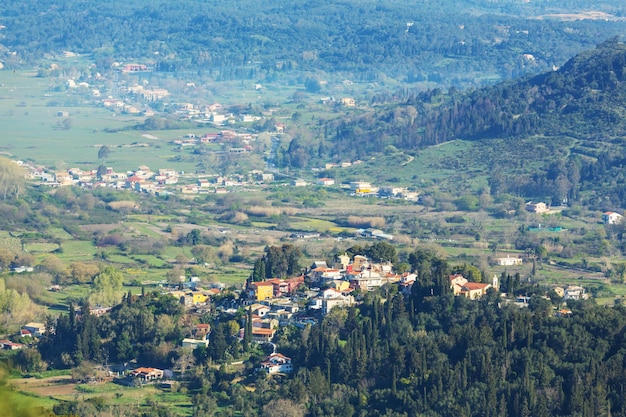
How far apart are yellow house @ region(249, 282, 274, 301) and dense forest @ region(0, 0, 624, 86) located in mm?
94824

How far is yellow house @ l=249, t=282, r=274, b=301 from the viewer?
170ft

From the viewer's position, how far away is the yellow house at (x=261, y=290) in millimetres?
51844

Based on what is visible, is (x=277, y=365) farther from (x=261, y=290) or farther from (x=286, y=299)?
(x=261, y=290)

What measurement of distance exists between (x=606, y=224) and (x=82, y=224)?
21.7 meters

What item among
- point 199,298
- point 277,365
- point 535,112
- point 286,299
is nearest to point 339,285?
point 286,299

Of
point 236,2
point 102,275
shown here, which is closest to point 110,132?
point 102,275

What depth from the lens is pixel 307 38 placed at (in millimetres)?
168750

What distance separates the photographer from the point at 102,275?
191 feet

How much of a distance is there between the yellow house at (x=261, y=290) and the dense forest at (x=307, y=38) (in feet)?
311

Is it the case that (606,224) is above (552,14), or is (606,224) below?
below

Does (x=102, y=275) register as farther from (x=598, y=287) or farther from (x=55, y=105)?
(x=55, y=105)

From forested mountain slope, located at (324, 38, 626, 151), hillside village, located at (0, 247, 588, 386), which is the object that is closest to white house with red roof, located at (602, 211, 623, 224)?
forested mountain slope, located at (324, 38, 626, 151)

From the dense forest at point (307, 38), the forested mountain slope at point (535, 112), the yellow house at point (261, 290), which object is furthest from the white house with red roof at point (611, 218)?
the dense forest at point (307, 38)

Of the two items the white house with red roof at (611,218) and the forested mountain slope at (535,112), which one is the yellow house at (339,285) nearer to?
the white house with red roof at (611,218)
